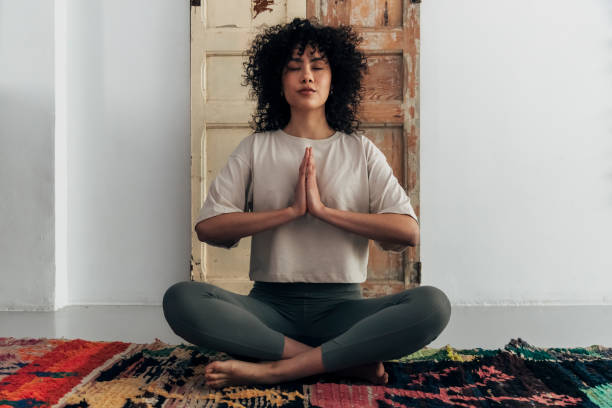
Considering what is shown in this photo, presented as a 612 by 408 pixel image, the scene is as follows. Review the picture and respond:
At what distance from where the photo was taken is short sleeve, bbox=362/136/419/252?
1.60 metres

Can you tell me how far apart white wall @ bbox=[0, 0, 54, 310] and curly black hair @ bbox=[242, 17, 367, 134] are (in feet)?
5.19

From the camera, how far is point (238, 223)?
1.54m

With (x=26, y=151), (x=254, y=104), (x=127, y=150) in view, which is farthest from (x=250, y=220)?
(x=26, y=151)

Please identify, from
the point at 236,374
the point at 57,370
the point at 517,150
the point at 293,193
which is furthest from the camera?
the point at 517,150

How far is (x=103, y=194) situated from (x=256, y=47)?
153 centimetres

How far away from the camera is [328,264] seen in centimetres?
160

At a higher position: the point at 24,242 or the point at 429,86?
the point at 429,86

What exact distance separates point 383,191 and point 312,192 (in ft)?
0.79

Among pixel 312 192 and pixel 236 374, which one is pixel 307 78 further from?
pixel 236 374

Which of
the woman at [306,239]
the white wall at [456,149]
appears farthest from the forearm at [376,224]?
the white wall at [456,149]

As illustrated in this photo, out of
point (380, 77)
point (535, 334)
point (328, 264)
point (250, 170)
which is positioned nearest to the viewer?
point (328, 264)

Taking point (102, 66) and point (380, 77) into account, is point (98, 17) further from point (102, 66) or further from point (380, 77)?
point (380, 77)

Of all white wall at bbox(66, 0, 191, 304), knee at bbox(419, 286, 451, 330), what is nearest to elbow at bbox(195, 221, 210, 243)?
knee at bbox(419, 286, 451, 330)

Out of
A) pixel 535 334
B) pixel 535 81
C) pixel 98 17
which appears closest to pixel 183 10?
pixel 98 17
